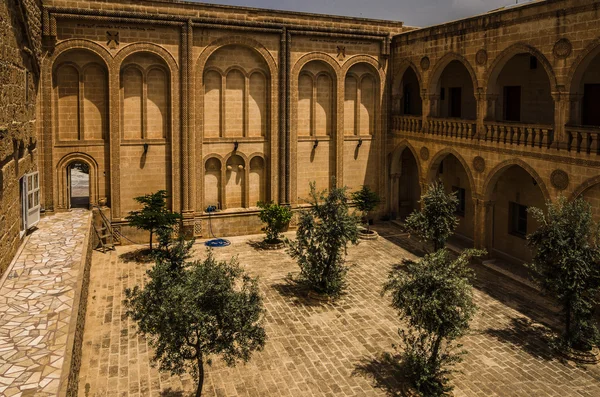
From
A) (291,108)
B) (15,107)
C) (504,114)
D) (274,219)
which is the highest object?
(291,108)

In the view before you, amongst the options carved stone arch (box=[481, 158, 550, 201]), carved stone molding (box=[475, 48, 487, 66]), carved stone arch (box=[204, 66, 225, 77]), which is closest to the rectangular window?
carved stone molding (box=[475, 48, 487, 66])

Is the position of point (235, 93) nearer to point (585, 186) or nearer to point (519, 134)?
Result: point (519, 134)

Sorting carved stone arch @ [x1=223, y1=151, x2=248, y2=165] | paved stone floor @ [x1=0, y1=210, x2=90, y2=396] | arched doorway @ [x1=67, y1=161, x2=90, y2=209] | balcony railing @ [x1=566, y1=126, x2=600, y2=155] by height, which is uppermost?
balcony railing @ [x1=566, y1=126, x2=600, y2=155]

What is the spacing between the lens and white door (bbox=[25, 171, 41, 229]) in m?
17.0

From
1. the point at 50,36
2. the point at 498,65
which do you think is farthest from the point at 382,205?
the point at 50,36

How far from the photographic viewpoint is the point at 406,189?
28797 mm

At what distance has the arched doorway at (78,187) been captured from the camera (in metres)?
21.8

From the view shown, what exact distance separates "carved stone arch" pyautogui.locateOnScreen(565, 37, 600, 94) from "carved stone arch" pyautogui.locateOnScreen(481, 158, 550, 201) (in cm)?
296

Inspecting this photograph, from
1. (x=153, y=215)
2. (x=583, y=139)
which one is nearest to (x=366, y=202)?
(x=153, y=215)

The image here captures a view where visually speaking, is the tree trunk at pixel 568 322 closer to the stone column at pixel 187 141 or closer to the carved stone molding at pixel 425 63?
the carved stone molding at pixel 425 63

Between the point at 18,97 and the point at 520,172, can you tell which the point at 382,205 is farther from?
the point at 18,97

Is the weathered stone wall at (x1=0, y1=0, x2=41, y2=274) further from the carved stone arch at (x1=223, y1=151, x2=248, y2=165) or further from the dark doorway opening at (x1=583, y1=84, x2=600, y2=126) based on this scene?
the dark doorway opening at (x1=583, y1=84, x2=600, y2=126)

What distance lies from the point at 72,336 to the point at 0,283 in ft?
12.1

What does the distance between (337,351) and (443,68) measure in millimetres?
14463
